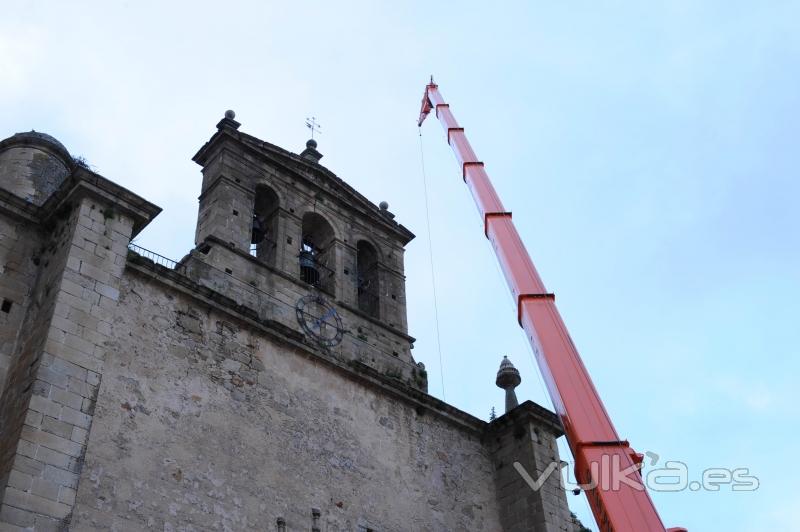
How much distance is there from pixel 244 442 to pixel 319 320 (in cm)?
332

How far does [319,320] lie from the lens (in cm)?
1450

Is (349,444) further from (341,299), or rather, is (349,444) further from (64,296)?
(64,296)

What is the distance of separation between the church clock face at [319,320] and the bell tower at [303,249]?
0.07ft

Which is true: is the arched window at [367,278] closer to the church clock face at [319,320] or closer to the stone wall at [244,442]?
the church clock face at [319,320]

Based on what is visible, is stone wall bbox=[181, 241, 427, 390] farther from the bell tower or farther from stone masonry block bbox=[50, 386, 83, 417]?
stone masonry block bbox=[50, 386, 83, 417]

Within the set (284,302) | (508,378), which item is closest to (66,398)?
(284,302)

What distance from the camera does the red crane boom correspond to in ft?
32.6

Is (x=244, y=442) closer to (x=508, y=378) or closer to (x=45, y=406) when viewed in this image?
(x=45, y=406)

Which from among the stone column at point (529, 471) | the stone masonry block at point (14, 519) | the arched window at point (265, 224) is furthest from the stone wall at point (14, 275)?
the stone column at point (529, 471)

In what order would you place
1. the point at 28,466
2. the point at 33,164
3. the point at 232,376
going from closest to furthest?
the point at 28,466
the point at 232,376
the point at 33,164

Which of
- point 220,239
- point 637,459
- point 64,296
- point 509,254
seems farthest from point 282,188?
point 637,459

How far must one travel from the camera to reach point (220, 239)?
14.0 meters

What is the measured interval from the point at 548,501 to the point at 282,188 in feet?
23.1

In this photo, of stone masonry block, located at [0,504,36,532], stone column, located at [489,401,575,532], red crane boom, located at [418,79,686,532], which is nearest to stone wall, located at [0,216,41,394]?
stone masonry block, located at [0,504,36,532]
